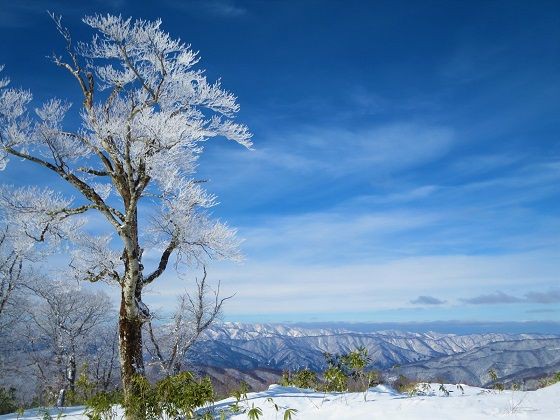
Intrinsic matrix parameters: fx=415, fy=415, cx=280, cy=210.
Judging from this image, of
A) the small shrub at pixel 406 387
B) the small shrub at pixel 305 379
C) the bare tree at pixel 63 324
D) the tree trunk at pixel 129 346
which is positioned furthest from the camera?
the bare tree at pixel 63 324

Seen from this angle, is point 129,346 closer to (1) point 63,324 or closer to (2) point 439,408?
(2) point 439,408

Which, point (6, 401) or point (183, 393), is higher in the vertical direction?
point (183, 393)

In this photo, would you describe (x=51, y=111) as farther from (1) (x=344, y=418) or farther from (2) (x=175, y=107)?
(1) (x=344, y=418)

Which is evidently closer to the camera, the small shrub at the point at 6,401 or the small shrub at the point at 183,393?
the small shrub at the point at 183,393

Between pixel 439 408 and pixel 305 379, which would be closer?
pixel 439 408

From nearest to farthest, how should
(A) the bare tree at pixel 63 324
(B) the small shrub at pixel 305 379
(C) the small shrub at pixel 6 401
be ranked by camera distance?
(B) the small shrub at pixel 305 379
(C) the small shrub at pixel 6 401
(A) the bare tree at pixel 63 324

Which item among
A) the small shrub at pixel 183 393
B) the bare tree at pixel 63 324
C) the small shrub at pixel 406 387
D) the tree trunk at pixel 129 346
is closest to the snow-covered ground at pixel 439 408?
the small shrub at pixel 183 393

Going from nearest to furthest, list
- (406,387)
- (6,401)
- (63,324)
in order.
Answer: (406,387)
(6,401)
(63,324)

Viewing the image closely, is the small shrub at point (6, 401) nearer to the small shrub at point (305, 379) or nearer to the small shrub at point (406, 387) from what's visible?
the small shrub at point (305, 379)

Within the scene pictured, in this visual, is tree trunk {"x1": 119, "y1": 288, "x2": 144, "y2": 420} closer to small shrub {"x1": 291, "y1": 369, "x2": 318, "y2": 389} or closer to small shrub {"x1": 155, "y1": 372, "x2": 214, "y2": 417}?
small shrub {"x1": 155, "y1": 372, "x2": 214, "y2": 417}

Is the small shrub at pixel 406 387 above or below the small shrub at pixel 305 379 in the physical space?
below

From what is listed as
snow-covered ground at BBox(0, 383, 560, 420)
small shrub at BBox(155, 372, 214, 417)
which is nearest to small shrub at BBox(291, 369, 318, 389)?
snow-covered ground at BBox(0, 383, 560, 420)

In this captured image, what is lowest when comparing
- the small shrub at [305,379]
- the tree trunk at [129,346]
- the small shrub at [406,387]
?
the small shrub at [406,387]

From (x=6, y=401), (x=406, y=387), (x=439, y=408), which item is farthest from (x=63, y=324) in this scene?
(x=439, y=408)
